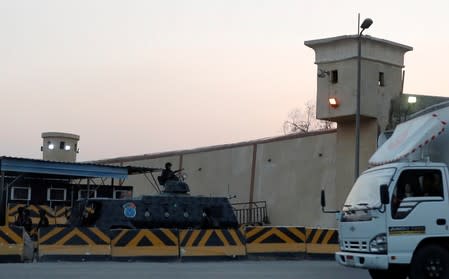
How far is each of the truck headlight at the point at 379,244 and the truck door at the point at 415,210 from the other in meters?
0.08

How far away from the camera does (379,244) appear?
43.2 ft

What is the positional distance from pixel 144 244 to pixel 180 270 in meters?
3.30

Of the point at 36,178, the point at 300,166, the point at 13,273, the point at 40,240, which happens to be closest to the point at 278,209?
the point at 300,166

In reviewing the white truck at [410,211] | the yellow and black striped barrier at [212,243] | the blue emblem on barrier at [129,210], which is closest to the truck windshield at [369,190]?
the white truck at [410,211]

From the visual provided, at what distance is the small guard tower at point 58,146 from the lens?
53.9m

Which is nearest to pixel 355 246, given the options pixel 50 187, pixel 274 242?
pixel 274 242

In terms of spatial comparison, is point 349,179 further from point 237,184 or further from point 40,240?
point 40,240

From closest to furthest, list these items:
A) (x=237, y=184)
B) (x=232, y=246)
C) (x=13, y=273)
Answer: (x=13, y=273) → (x=232, y=246) → (x=237, y=184)

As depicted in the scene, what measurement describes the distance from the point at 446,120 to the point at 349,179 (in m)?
17.3

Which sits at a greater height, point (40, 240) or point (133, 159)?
point (133, 159)

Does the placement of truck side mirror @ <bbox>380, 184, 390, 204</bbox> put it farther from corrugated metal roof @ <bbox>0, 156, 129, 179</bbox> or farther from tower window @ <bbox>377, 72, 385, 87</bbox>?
tower window @ <bbox>377, 72, 385, 87</bbox>

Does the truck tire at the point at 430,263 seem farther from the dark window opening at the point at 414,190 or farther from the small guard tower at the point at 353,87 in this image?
the small guard tower at the point at 353,87

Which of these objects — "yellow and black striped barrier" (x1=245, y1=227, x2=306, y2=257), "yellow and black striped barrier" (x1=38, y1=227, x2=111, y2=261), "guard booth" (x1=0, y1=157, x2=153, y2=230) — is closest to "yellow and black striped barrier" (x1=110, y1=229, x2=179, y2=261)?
"yellow and black striped barrier" (x1=38, y1=227, x2=111, y2=261)

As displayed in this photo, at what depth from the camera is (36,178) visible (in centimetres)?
3891
